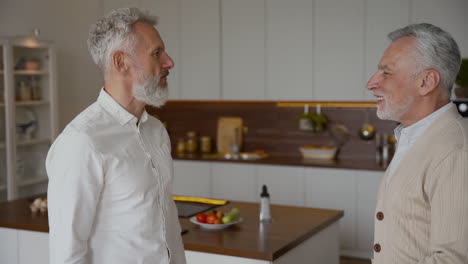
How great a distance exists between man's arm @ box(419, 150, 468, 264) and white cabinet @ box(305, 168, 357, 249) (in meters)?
3.86

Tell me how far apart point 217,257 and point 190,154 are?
3.73m

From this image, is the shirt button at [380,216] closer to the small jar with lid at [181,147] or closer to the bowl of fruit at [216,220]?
the bowl of fruit at [216,220]

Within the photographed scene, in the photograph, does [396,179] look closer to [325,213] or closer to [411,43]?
[411,43]

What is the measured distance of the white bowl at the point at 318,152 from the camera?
600 centimetres

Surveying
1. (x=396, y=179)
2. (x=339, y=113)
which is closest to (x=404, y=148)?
(x=396, y=179)

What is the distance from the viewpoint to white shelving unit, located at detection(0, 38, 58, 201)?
535cm

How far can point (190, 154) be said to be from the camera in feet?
21.8

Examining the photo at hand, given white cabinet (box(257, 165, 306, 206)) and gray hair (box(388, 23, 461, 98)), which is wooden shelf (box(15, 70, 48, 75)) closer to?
white cabinet (box(257, 165, 306, 206))

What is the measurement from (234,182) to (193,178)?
490mm

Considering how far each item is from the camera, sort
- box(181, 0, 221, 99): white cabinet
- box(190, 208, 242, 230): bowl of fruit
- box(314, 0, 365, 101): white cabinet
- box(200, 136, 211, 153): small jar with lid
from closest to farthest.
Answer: box(190, 208, 242, 230): bowl of fruit
box(314, 0, 365, 101): white cabinet
box(181, 0, 221, 99): white cabinet
box(200, 136, 211, 153): small jar with lid

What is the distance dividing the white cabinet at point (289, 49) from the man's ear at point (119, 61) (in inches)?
155

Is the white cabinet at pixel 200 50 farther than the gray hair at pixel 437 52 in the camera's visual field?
Yes

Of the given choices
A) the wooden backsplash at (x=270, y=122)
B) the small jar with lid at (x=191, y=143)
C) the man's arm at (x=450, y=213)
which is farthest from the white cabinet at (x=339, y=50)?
the man's arm at (x=450, y=213)

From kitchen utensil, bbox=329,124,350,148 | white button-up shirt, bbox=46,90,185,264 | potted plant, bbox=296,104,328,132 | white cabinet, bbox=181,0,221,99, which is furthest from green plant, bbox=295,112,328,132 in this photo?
white button-up shirt, bbox=46,90,185,264
